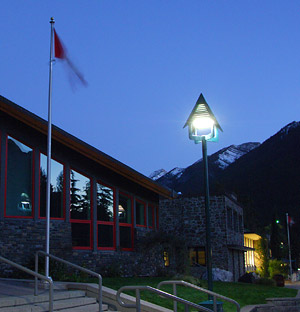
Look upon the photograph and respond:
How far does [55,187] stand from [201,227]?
46.9 feet

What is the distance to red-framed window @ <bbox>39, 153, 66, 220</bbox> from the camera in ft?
56.6

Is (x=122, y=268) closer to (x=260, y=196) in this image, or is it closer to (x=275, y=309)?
(x=275, y=309)

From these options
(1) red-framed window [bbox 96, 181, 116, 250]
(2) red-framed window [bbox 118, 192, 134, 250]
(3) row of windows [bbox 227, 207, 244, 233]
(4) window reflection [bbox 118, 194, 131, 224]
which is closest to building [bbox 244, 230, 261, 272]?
(3) row of windows [bbox 227, 207, 244, 233]

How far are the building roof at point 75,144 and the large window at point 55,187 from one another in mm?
961

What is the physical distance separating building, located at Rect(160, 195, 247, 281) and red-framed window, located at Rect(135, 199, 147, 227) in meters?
6.83

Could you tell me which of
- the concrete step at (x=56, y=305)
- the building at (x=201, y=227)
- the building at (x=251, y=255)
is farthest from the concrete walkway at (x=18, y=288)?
the building at (x=251, y=255)

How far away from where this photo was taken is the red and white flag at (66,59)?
44.6 feet

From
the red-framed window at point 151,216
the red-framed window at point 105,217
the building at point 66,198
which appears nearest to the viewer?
the building at point 66,198

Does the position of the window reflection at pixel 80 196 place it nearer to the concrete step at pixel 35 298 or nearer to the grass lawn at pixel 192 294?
the grass lawn at pixel 192 294

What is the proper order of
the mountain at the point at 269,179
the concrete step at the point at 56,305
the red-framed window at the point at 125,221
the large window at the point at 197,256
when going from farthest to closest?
1. the mountain at the point at 269,179
2. the large window at the point at 197,256
3. the red-framed window at the point at 125,221
4. the concrete step at the point at 56,305

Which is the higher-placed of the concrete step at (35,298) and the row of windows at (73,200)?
the row of windows at (73,200)

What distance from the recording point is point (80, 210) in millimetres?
18406

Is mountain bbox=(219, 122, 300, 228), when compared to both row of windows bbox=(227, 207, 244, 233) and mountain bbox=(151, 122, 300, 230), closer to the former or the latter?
mountain bbox=(151, 122, 300, 230)

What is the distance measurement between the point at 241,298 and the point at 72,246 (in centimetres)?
636
